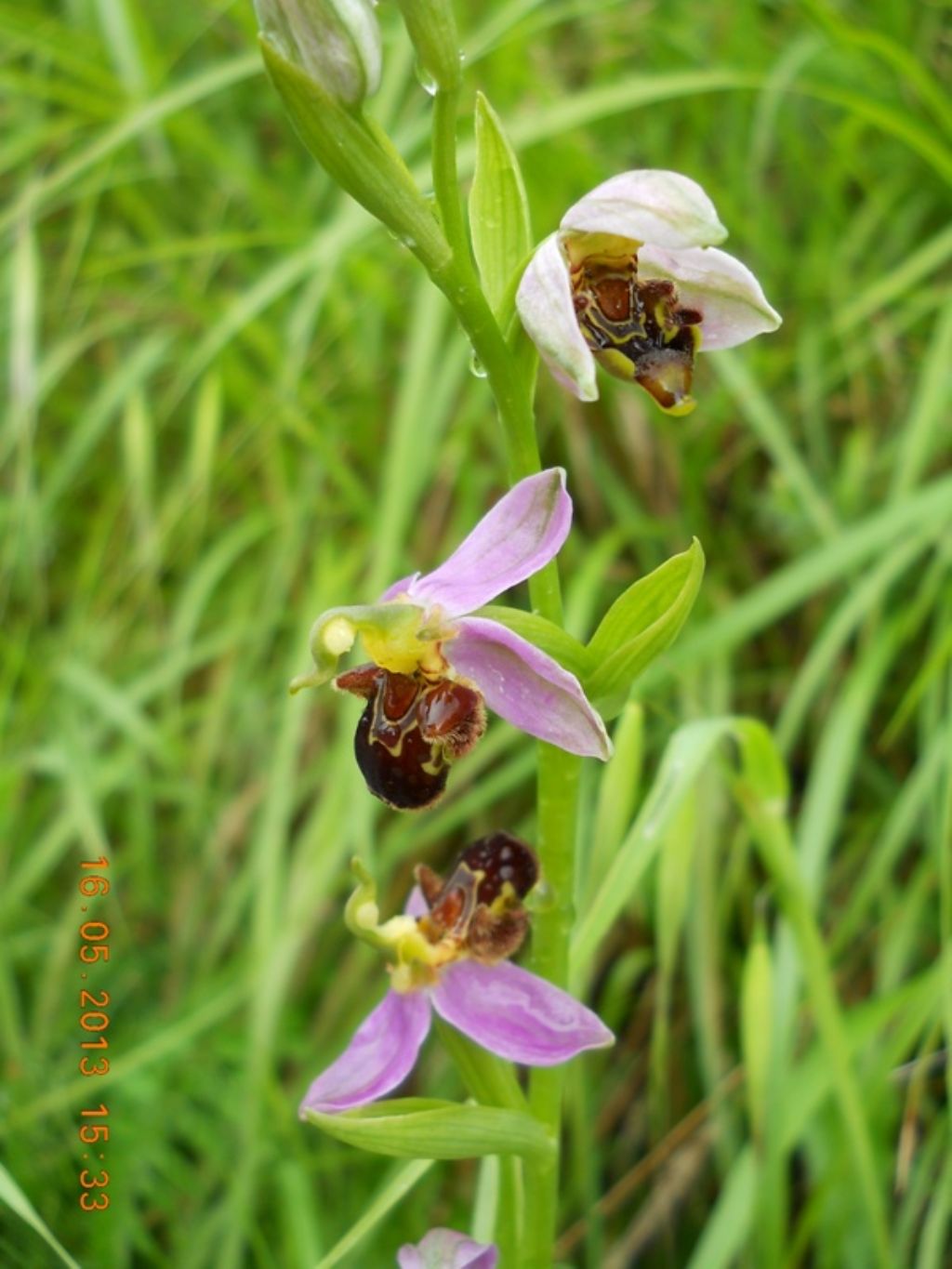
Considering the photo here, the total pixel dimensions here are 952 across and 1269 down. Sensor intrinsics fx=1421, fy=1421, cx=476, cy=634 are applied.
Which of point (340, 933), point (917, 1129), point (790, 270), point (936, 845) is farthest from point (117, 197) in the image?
point (917, 1129)

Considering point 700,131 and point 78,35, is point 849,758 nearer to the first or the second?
point 700,131

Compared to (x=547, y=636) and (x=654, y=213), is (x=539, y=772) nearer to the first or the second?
(x=547, y=636)

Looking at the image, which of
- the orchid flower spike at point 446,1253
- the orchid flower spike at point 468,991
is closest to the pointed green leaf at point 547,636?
the orchid flower spike at point 468,991

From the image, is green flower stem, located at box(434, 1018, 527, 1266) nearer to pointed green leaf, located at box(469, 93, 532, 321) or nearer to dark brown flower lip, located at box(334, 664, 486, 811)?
dark brown flower lip, located at box(334, 664, 486, 811)

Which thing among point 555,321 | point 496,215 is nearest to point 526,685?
point 555,321

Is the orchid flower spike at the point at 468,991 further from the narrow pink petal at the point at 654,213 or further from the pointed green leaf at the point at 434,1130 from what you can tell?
the narrow pink petal at the point at 654,213

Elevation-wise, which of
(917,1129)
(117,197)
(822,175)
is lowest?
(917,1129)

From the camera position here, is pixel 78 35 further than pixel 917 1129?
Yes
